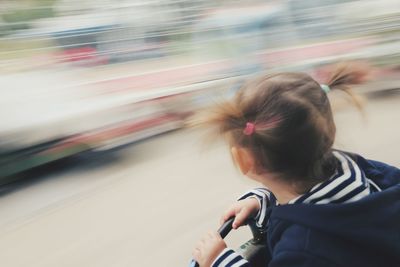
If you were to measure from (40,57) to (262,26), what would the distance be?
154 centimetres

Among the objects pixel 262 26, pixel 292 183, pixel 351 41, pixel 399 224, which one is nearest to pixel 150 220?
pixel 292 183

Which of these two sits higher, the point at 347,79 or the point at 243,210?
the point at 347,79

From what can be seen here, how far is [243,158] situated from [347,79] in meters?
0.25

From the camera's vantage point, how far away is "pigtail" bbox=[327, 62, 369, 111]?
77 cm

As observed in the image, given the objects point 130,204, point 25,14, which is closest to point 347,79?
point 130,204

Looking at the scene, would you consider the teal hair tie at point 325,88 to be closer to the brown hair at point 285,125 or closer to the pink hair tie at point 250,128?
the brown hair at point 285,125

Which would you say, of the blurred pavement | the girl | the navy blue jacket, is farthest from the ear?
the blurred pavement

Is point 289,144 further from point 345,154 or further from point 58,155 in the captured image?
point 58,155

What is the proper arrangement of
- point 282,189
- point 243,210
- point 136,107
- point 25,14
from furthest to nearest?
1. point 136,107
2. point 25,14
3. point 243,210
4. point 282,189

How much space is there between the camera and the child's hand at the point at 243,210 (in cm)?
82

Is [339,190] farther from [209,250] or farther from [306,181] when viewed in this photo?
[209,250]

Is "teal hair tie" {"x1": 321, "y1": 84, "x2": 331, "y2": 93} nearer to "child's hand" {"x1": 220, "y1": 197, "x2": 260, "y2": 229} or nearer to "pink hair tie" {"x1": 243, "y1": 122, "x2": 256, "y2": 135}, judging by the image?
"pink hair tie" {"x1": 243, "y1": 122, "x2": 256, "y2": 135}

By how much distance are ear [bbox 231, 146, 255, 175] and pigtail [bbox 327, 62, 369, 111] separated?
0.21 meters

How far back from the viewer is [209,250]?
740 millimetres
